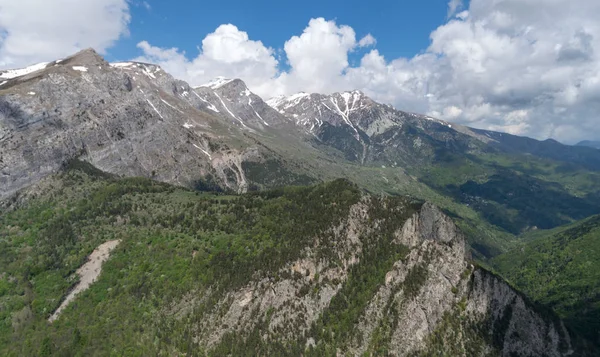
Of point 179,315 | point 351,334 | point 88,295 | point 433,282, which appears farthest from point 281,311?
point 88,295

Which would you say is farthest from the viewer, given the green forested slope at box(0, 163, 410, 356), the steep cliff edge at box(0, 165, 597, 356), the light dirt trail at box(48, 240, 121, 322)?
the light dirt trail at box(48, 240, 121, 322)

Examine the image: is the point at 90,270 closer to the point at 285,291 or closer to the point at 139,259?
the point at 139,259

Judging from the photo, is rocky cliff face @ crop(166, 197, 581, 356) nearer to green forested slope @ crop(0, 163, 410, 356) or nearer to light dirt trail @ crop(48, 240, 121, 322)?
green forested slope @ crop(0, 163, 410, 356)

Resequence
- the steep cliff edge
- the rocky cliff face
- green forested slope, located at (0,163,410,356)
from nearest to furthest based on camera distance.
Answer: the rocky cliff face → the steep cliff edge → green forested slope, located at (0,163,410,356)

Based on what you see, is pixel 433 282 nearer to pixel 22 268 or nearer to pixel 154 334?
pixel 154 334

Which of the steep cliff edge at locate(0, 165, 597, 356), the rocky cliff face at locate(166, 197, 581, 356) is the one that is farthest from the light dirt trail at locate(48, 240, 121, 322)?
the rocky cliff face at locate(166, 197, 581, 356)

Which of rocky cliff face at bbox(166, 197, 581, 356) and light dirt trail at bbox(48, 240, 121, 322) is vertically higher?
rocky cliff face at bbox(166, 197, 581, 356)

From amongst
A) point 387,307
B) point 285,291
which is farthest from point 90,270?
point 387,307
